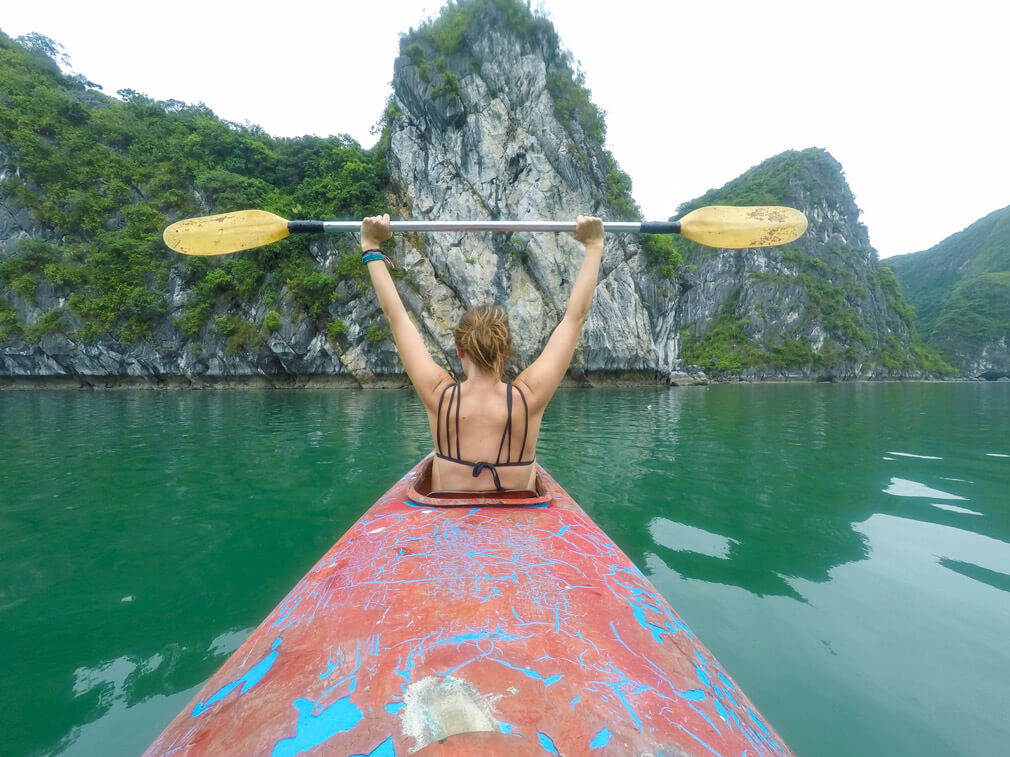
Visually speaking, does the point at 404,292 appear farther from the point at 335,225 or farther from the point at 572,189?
the point at 335,225

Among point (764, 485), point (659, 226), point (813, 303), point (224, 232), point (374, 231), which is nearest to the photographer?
point (374, 231)

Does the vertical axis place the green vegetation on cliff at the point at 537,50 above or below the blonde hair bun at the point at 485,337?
above

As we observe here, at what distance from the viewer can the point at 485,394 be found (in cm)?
163

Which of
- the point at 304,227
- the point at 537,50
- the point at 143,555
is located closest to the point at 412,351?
the point at 304,227

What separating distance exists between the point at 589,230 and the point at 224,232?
9.21ft

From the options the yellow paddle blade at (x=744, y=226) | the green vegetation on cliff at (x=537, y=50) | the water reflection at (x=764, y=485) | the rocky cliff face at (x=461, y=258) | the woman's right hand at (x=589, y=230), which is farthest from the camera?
the green vegetation on cliff at (x=537, y=50)

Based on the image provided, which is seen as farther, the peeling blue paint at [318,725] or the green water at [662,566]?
the green water at [662,566]

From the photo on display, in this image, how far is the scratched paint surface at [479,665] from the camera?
26.5 inches

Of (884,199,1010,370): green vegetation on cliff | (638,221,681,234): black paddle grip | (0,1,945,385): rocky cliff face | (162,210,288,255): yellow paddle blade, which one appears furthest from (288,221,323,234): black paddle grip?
(884,199,1010,370): green vegetation on cliff

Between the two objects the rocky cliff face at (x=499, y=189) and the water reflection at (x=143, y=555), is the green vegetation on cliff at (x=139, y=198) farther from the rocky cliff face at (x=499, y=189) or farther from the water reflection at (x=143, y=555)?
the water reflection at (x=143, y=555)

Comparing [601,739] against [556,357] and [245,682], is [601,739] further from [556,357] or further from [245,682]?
[556,357]

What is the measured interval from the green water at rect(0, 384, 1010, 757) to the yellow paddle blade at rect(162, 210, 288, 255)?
2.13 metres

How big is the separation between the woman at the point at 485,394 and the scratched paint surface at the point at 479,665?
1.32 feet

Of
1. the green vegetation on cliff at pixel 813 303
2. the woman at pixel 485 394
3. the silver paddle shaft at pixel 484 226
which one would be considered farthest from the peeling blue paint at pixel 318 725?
the green vegetation on cliff at pixel 813 303
